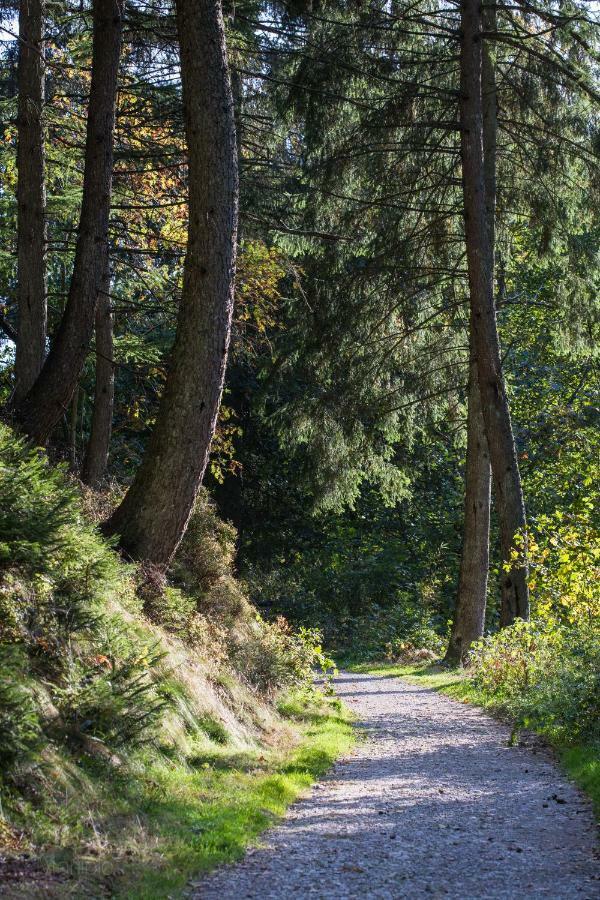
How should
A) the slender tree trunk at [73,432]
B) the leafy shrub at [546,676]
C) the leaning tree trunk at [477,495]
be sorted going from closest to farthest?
the leafy shrub at [546,676] < the slender tree trunk at [73,432] < the leaning tree trunk at [477,495]

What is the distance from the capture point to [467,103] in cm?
1338

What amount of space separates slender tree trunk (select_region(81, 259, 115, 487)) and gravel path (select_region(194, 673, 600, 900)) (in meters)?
5.14

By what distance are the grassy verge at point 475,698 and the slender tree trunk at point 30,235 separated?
21.8 feet

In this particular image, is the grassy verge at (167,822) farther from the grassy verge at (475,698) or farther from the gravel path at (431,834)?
the grassy verge at (475,698)

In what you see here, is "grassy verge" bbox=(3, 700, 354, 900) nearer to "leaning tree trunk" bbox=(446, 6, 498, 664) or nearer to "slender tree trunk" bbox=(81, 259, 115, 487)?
"slender tree trunk" bbox=(81, 259, 115, 487)

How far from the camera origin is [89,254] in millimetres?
10102

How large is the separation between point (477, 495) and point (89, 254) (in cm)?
850

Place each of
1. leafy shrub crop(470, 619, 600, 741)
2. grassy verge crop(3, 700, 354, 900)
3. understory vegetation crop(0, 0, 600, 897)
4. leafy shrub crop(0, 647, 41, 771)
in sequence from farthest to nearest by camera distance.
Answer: leafy shrub crop(470, 619, 600, 741)
understory vegetation crop(0, 0, 600, 897)
leafy shrub crop(0, 647, 41, 771)
grassy verge crop(3, 700, 354, 900)

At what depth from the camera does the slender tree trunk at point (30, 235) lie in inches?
410

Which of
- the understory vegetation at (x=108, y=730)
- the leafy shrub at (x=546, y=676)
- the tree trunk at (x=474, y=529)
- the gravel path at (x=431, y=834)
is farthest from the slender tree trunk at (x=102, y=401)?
the tree trunk at (x=474, y=529)

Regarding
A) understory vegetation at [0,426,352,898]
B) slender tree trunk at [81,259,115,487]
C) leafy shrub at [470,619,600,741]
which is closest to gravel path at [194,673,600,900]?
understory vegetation at [0,426,352,898]

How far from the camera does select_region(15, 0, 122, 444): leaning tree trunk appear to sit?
9.79 meters

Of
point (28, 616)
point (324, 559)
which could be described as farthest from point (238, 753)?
point (324, 559)

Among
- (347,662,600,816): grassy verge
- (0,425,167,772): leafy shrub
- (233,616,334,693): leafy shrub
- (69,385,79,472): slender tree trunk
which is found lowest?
(347,662,600,816): grassy verge
